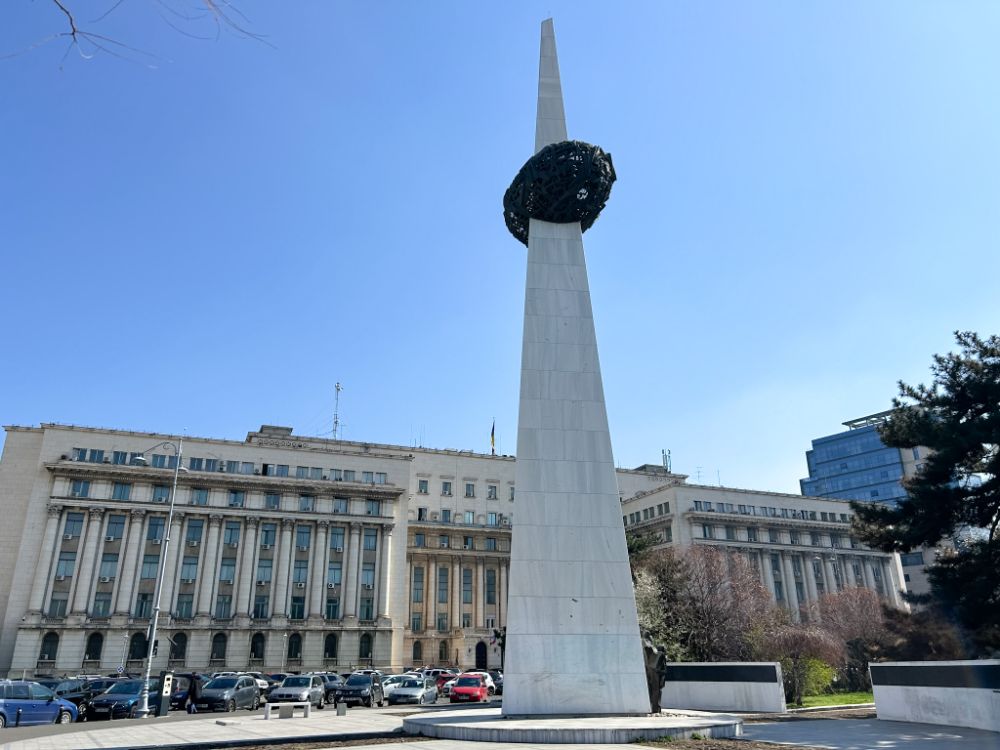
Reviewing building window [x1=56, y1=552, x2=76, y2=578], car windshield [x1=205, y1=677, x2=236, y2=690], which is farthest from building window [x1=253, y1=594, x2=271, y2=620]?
car windshield [x1=205, y1=677, x2=236, y2=690]

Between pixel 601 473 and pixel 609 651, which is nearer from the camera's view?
pixel 609 651

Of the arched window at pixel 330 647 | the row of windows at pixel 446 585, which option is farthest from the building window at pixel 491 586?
the arched window at pixel 330 647

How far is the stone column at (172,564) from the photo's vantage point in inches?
2426

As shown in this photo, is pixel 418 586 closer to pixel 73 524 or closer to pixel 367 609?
pixel 367 609

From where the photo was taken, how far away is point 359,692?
106 feet

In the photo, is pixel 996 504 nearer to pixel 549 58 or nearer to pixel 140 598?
pixel 549 58

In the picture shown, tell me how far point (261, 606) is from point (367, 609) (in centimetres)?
959

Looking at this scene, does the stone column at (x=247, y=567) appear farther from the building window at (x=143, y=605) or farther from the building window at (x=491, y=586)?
the building window at (x=491, y=586)

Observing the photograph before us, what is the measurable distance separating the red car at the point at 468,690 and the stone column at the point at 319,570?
3557cm

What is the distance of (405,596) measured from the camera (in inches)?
2813

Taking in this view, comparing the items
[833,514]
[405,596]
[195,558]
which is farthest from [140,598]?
[833,514]

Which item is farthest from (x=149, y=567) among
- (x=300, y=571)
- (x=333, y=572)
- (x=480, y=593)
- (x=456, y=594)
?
(x=480, y=593)

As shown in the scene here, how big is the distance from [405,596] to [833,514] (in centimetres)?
5229

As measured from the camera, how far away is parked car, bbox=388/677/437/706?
105ft
